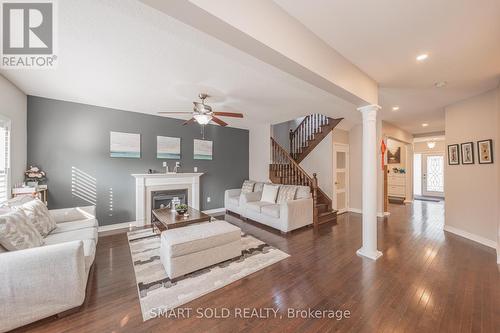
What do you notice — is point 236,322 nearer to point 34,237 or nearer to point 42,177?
point 34,237

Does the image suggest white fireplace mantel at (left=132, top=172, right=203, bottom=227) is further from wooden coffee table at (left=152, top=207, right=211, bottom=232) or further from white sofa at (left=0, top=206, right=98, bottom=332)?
white sofa at (left=0, top=206, right=98, bottom=332)

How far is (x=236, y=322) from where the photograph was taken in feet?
5.82

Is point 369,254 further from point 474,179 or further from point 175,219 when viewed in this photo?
point 175,219

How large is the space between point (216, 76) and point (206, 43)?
74 cm

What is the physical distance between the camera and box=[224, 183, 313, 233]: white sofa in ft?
13.4

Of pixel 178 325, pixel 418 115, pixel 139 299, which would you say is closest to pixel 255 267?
pixel 178 325

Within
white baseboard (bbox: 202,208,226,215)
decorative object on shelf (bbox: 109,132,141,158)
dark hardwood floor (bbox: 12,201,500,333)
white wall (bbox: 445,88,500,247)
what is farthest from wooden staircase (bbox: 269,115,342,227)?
decorative object on shelf (bbox: 109,132,141,158)

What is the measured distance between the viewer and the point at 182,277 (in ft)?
8.02

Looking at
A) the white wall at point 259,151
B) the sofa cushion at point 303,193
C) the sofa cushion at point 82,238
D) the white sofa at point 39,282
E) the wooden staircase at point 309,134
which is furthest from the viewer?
the white wall at point 259,151

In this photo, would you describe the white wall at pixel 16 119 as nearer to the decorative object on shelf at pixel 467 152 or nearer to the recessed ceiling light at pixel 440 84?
the recessed ceiling light at pixel 440 84

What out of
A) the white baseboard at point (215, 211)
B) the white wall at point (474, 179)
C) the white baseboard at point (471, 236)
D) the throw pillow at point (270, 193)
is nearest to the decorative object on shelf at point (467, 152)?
the white wall at point (474, 179)

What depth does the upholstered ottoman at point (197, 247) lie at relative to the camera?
2396 millimetres

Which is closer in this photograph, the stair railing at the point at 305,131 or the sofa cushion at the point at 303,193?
the sofa cushion at the point at 303,193

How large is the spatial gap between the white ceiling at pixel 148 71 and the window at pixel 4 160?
76cm
